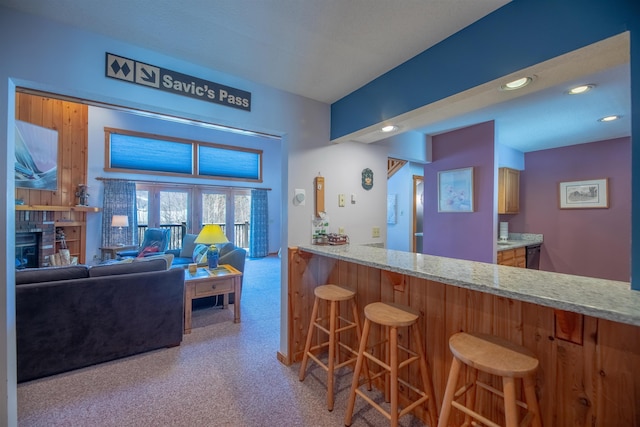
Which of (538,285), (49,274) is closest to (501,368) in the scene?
(538,285)

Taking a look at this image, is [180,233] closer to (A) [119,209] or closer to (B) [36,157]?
(A) [119,209]

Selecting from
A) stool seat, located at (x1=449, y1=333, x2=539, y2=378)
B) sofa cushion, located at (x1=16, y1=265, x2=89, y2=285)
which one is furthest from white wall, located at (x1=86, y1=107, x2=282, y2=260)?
stool seat, located at (x1=449, y1=333, x2=539, y2=378)

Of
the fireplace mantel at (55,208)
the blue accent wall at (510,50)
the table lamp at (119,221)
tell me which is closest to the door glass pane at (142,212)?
the table lamp at (119,221)

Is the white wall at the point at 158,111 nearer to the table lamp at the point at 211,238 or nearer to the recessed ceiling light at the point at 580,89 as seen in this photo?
the table lamp at the point at 211,238

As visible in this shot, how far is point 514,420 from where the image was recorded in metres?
0.96

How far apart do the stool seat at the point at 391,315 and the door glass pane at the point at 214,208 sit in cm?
605

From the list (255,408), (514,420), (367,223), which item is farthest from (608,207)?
(255,408)

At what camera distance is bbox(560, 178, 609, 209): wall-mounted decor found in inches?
142

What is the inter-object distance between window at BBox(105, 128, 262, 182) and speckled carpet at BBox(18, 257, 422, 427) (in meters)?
4.89

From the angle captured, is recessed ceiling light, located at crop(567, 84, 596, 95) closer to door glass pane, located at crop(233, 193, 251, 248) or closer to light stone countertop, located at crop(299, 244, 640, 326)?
light stone countertop, located at crop(299, 244, 640, 326)

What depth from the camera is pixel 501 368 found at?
3.32ft

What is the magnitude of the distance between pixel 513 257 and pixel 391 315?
3.07 metres

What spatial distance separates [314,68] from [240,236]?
6.23 metres

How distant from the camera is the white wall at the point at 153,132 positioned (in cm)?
546
